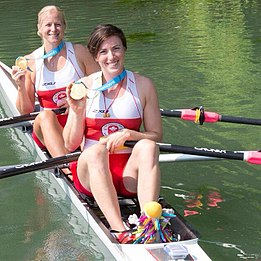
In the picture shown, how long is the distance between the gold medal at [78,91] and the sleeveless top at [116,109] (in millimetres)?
228

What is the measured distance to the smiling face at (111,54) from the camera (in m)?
4.87

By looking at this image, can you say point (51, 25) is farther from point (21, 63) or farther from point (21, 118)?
point (21, 118)

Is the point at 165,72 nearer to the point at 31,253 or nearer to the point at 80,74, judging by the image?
the point at 80,74

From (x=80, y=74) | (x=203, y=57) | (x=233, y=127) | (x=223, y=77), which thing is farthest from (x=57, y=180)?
(x=203, y=57)

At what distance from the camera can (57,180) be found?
5.85 m

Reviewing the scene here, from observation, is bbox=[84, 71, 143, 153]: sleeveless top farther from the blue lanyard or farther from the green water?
the green water

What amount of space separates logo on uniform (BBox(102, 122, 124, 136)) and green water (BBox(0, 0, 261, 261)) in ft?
2.43

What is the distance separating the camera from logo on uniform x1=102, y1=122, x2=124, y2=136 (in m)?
5.14

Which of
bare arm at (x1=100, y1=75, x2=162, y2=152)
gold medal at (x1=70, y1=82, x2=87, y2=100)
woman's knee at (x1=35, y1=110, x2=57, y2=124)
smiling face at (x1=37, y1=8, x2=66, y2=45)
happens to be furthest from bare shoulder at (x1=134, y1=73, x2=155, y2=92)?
smiling face at (x1=37, y1=8, x2=66, y2=45)

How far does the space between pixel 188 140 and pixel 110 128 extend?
2.24 metres

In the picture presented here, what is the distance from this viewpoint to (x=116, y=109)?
5102 mm

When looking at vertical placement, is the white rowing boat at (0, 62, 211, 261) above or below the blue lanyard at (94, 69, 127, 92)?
below

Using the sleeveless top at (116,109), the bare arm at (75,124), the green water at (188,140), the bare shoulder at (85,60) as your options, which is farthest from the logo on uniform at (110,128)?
the bare shoulder at (85,60)

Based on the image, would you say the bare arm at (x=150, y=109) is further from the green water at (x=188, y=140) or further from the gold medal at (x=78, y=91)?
the green water at (x=188, y=140)
